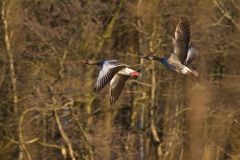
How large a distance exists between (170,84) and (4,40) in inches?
A: 140

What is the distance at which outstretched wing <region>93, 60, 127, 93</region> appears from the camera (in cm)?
1962

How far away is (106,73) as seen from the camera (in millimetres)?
19781

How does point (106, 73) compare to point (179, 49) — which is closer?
point (106, 73)

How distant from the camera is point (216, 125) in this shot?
2589 centimetres

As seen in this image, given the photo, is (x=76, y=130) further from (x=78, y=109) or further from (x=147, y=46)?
(x=147, y=46)

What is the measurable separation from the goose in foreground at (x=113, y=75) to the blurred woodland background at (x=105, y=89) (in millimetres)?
4734

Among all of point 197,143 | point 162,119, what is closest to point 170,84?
point 162,119

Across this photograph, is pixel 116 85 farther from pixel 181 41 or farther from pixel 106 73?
pixel 181 41

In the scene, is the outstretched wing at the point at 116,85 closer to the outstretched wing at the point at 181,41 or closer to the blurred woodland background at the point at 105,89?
the outstretched wing at the point at 181,41

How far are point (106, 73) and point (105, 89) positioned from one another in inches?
251

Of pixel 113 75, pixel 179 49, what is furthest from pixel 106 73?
pixel 179 49

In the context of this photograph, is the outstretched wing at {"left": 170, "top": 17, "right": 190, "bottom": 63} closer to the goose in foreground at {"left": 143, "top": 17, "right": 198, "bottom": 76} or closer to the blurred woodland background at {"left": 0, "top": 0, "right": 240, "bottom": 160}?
the goose in foreground at {"left": 143, "top": 17, "right": 198, "bottom": 76}

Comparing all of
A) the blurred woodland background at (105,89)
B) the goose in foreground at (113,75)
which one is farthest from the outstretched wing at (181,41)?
the blurred woodland background at (105,89)

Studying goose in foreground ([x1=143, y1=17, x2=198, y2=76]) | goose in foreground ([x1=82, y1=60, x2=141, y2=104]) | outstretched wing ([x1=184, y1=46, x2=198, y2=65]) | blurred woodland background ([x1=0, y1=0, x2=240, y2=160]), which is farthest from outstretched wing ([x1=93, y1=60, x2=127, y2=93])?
blurred woodland background ([x1=0, y1=0, x2=240, y2=160])
